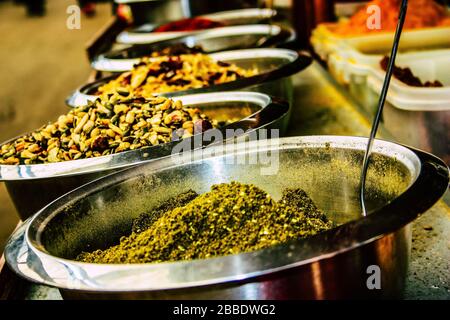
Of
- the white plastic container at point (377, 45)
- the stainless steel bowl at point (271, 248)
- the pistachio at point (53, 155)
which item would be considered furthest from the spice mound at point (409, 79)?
the pistachio at point (53, 155)

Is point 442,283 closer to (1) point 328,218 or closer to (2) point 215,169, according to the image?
(1) point 328,218

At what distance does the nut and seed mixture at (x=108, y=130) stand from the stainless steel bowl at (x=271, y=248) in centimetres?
26

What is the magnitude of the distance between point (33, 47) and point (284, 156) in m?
13.1

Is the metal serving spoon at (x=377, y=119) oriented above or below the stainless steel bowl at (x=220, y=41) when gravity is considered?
above

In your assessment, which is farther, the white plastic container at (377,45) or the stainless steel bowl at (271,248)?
the white plastic container at (377,45)

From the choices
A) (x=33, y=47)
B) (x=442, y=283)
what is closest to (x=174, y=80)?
(x=442, y=283)

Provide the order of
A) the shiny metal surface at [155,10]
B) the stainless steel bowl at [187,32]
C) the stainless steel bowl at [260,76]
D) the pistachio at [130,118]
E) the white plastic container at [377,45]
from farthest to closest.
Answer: the shiny metal surface at [155,10] < the stainless steel bowl at [187,32] < the white plastic container at [377,45] < the stainless steel bowl at [260,76] < the pistachio at [130,118]

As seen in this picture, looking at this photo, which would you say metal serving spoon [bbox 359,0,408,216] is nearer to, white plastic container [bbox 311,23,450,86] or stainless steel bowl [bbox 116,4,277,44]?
white plastic container [bbox 311,23,450,86]

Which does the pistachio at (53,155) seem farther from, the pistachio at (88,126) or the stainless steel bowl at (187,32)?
the stainless steel bowl at (187,32)

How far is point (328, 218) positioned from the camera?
1.53 meters

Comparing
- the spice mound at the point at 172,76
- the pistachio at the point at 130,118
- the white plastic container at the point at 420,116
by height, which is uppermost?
the pistachio at the point at 130,118

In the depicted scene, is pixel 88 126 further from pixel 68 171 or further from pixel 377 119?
pixel 377 119

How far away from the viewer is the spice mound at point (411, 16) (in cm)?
329
